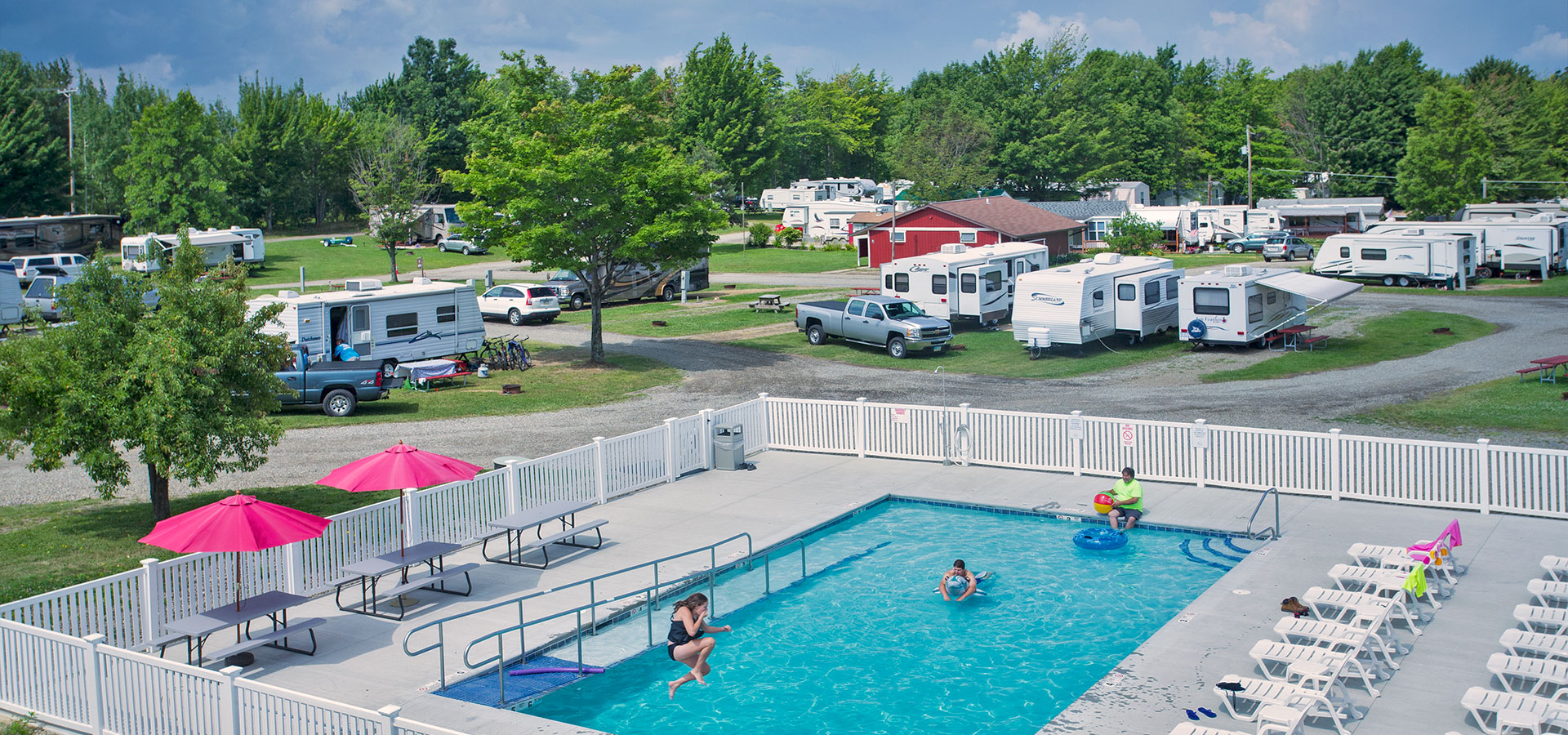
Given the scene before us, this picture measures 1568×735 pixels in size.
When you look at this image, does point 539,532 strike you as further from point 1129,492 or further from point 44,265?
point 44,265

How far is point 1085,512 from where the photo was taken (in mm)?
17484

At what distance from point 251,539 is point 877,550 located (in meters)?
8.31

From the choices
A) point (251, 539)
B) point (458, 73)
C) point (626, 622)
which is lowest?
point (626, 622)

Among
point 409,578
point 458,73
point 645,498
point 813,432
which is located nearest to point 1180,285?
point 813,432

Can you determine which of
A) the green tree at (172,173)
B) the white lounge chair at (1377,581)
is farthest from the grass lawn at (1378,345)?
the green tree at (172,173)

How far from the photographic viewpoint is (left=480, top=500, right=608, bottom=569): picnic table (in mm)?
15643

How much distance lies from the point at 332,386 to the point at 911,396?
42.8 ft

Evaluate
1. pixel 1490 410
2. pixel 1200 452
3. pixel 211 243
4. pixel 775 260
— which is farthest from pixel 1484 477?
pixel 211 243

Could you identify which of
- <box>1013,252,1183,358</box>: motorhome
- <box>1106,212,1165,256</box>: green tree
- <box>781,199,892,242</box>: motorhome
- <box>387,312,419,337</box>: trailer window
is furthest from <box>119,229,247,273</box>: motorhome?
<box>1106,212,1165,256</box>: green tree

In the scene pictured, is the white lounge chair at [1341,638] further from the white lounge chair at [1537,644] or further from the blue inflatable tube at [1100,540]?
the blue inflatable tube at [1100,540]

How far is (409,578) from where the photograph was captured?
48.3 feet

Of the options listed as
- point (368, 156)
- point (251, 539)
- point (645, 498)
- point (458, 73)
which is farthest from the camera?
point (458, 73)

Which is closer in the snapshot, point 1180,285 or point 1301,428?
point 1301,428

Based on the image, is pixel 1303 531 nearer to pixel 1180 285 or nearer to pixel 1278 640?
pixel 1278 640
